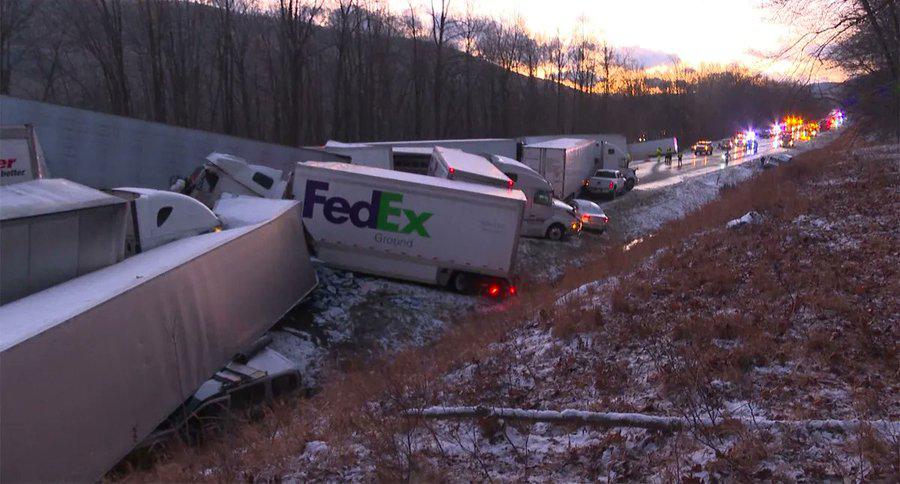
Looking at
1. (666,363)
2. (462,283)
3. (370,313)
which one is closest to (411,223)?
(462,283)

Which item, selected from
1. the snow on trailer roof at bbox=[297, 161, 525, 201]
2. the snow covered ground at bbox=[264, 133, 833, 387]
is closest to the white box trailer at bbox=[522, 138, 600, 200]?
the snow covered ground at bbox=[264, 133, 833, 387]

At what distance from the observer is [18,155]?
1527 centimetres

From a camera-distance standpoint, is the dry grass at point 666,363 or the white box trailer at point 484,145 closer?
the dry grass at point 666,363

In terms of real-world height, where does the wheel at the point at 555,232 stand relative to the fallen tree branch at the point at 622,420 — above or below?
below

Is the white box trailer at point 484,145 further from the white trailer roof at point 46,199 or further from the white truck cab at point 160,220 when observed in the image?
the white trailer roof at point 46,199

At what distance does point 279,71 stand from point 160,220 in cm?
5126

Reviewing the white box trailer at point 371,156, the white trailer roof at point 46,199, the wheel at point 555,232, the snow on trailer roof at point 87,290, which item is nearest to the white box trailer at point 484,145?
the white box trailer at point 371,156

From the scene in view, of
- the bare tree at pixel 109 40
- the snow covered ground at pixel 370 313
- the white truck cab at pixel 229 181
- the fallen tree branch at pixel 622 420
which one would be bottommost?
the snow covered ground at pixel 370 313

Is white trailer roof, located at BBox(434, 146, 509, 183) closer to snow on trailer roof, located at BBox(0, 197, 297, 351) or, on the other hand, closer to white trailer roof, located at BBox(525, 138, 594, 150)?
snow on trailer roof, located at BBox(0, 197, 297, 351)

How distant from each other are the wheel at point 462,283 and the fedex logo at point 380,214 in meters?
1.47

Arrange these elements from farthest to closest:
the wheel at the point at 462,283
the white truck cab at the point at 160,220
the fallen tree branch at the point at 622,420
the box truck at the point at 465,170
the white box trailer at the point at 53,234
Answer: the box truck at the point at 465,170
the wheel at the point at 462,283
the white truck cab at the point at 160,220
the white box trailer at the point at 53,234
the fallen tree branch at the point at 622,420

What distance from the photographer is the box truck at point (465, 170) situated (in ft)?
65.8

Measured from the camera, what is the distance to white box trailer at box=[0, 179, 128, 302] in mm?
8602

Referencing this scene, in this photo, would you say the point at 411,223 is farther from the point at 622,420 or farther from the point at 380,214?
the point at 622,420
